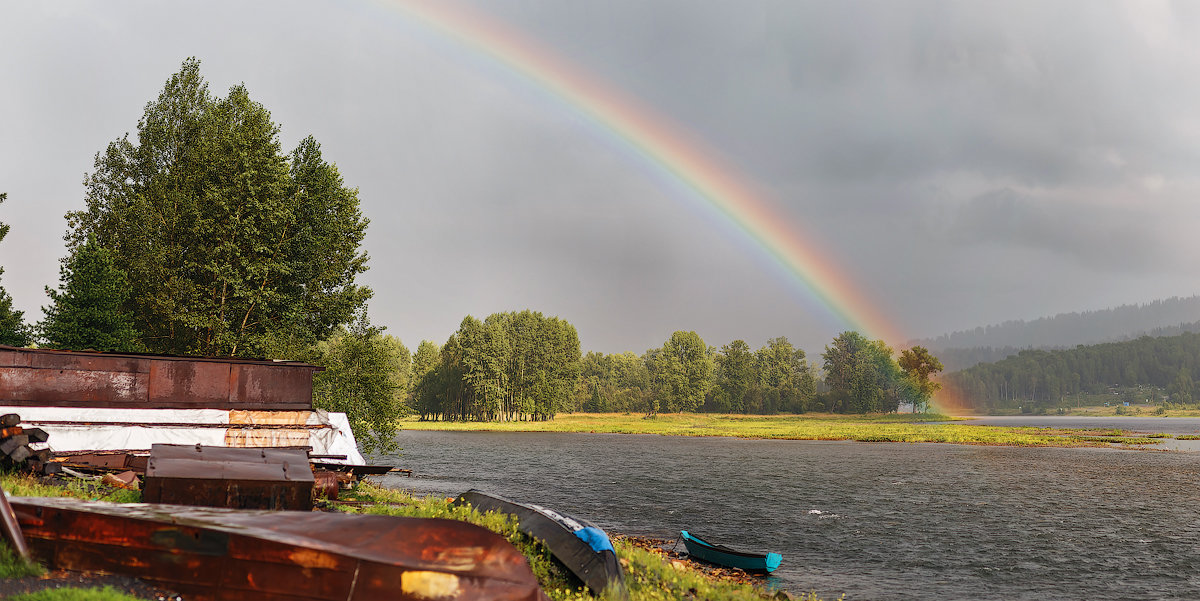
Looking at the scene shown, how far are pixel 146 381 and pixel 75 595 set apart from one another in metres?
28.7

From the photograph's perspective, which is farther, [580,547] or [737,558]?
[737,558]

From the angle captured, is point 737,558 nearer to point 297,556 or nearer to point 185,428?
point 297,556

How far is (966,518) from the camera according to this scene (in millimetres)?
44219

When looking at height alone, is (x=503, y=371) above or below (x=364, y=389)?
above

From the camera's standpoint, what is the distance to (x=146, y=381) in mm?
32938

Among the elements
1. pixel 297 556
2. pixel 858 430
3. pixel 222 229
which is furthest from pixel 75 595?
pixel 858 430

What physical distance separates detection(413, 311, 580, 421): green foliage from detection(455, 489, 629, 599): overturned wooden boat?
459ft

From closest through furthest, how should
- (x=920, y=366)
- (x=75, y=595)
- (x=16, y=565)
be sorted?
(x=75, y=595) → (x=16, y=565) → (x=920, y=366)

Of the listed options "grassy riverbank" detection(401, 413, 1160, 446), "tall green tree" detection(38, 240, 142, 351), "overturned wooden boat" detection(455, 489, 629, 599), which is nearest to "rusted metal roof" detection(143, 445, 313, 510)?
"overturned wooden boat" detection(455, 489, 629, 599)

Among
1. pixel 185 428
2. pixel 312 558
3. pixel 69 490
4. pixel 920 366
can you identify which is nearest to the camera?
pixel 312 558

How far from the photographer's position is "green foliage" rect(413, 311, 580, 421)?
16025 cm

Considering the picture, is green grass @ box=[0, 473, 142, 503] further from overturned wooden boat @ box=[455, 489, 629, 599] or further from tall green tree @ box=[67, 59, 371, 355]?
tall green tree @ box=[67, 59, 371, 355]

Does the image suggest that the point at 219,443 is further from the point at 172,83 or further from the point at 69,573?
the point at 172,83

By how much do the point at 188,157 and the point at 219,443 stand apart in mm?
36094
